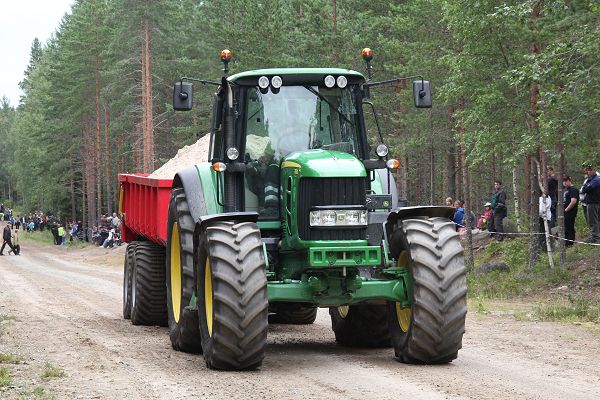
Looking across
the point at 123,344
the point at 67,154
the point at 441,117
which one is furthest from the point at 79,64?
the point at 123,344

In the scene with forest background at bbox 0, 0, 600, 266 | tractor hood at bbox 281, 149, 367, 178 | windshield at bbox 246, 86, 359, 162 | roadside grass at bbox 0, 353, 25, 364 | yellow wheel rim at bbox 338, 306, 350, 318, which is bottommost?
roadside grass at bbox 0, 353, 25, 364

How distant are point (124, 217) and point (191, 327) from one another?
616 centimetres

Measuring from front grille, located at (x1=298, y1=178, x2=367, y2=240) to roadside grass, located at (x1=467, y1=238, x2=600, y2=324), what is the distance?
194 inches

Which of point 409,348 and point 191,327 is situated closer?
point 409,348

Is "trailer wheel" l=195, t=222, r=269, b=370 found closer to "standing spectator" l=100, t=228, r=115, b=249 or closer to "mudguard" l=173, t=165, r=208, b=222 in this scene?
"mudguard" l=173, t=165, r=208, b=222

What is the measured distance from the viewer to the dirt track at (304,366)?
805 centimetres

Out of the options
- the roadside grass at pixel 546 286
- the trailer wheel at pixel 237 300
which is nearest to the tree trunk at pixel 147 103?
the roadside grass at pixel 546 286

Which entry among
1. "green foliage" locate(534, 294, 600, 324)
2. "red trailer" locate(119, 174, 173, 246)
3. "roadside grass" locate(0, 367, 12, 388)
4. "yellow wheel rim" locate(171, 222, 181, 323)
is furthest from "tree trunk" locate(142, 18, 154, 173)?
"roadside grass" locate(0, 367, 12, 388)

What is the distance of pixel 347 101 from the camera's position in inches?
422

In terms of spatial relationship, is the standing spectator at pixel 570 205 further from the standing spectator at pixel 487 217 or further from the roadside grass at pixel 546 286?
the standing spectator at pixel 487 217

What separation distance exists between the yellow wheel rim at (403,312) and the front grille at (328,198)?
1.56 ft

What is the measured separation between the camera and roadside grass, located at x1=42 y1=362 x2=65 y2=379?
8.89 m

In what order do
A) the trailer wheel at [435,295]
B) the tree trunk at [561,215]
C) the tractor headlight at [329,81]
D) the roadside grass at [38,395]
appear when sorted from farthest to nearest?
the tree trunk at [561,215] < the tractor headlight at [329,81] < the trailer wheel at [435,295] < the roadside grass at [38,395]

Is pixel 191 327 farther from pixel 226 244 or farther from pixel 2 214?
pixel 2 214
